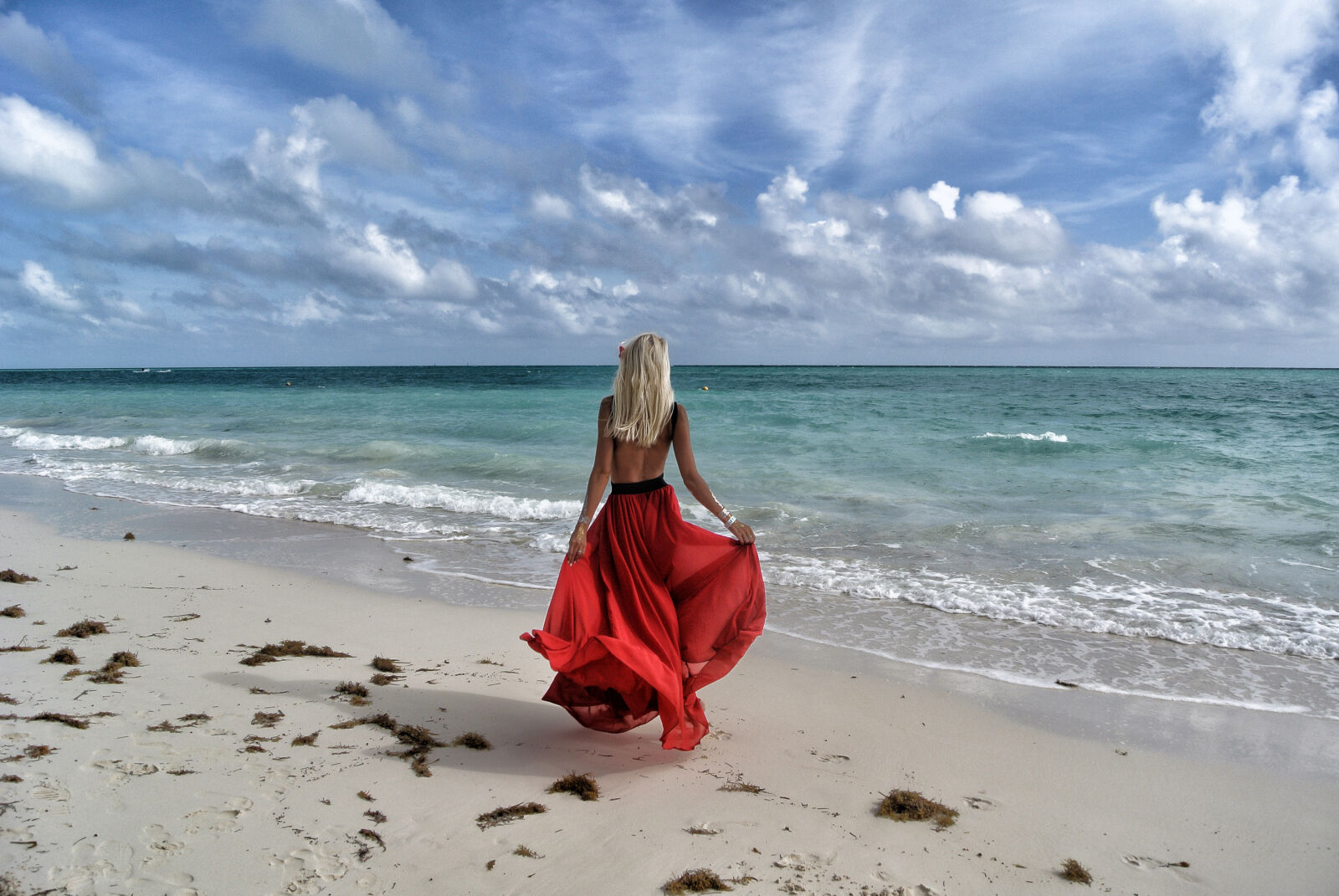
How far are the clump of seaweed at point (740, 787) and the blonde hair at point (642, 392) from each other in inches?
68.2

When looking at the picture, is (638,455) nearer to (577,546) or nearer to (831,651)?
(577,546)

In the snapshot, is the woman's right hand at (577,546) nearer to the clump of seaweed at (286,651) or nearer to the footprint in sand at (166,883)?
the footprint in sand at (166,883)

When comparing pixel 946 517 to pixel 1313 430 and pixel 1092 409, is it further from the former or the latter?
pixel 1092 409

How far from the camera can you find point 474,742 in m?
3.98

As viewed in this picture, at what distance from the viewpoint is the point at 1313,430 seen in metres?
23.5

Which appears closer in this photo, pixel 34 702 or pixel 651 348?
pixel 651 348

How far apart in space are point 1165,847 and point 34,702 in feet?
18.8

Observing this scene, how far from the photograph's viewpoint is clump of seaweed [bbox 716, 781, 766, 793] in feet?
11.8

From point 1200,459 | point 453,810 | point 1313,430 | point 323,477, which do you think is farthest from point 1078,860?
point 1313,430

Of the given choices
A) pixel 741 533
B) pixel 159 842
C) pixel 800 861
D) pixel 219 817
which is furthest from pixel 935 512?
pixel 159 842

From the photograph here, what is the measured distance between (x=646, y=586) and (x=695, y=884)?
1.50 m

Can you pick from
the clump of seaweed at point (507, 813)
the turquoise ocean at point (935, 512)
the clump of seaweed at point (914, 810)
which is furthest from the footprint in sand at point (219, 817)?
the turquoise ocean at point (935, 512)

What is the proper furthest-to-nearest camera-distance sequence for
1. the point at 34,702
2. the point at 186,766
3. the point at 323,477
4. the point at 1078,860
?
the point at 323,477
the point at 34,702
the point at 186,766
the point at 1078,860

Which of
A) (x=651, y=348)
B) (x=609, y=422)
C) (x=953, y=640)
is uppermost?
(x=651, y=348)
